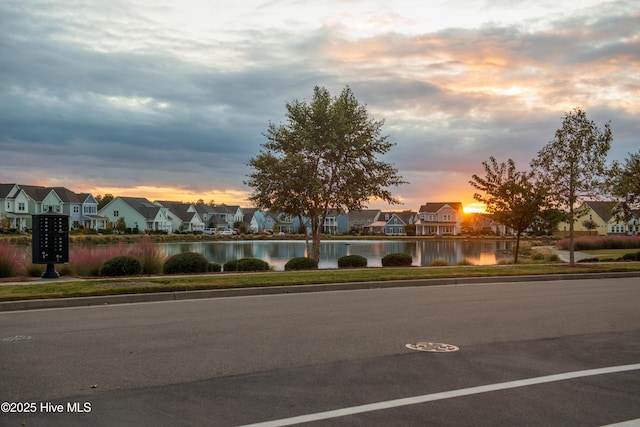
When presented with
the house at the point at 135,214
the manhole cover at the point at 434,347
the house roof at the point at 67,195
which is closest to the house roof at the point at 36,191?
the house roof at the point at 67,195

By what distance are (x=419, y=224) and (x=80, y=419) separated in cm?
11047

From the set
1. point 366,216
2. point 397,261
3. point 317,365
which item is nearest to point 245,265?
point 397,261

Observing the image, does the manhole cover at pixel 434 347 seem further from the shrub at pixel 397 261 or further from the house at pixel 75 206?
the house at pixel 75 206

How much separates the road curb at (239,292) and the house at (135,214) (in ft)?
281

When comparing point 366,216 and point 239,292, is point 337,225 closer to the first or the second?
point 366,216

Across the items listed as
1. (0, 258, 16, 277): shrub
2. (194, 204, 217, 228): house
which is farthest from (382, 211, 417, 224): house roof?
(0, 258, 16, 277): shrub

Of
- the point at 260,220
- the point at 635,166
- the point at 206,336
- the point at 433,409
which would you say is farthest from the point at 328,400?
the point at 260,220

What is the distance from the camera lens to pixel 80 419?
5109mm

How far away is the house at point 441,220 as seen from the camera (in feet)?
370

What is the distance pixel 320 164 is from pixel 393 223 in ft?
307

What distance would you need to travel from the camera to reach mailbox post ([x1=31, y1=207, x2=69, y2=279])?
17.2 metres

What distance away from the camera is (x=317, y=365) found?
276 inches

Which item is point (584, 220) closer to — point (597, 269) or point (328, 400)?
point (597, 269)

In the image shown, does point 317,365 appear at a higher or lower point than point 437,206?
lower
